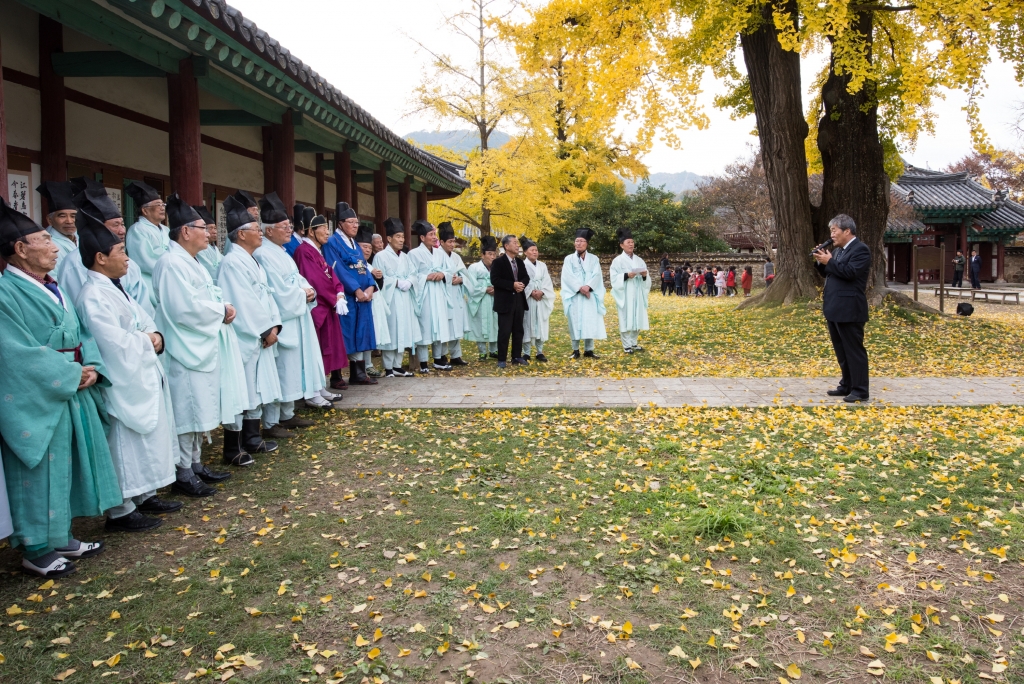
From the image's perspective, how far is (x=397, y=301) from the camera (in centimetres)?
964

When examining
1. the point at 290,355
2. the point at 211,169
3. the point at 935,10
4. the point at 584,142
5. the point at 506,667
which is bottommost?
the point at 506,667

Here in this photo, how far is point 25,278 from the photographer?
3.79m

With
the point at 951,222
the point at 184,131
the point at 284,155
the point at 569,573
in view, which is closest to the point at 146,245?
the point at 184,131

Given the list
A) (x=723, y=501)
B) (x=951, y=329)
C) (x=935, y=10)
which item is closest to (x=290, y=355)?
(x=723, y=501)

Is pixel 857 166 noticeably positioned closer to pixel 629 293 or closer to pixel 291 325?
pixel 629 293

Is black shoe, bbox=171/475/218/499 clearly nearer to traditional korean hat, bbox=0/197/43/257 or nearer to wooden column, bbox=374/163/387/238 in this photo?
traditional korean hat, bbox=0/197/43/257

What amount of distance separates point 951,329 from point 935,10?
17.4 ft

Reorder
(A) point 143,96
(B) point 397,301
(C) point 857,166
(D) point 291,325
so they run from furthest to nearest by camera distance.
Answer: (C) point 857,166, (B) point 397,301, (A) point 143,96, (D) point 291,325

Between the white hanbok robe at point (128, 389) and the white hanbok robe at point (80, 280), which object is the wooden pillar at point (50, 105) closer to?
the white hanbok robe at point (80, 280)

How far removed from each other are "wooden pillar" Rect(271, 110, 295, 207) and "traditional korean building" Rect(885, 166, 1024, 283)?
28492mm

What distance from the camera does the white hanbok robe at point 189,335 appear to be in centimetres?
498

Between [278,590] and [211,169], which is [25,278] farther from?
[211,169]

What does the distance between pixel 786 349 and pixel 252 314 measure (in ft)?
28.0

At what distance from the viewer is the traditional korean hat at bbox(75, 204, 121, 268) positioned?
14.0 feet
